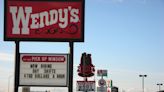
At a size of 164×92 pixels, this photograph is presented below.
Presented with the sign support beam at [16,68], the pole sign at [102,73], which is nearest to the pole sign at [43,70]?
the sign support beam at [16,68]

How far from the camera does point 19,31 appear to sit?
924 inches

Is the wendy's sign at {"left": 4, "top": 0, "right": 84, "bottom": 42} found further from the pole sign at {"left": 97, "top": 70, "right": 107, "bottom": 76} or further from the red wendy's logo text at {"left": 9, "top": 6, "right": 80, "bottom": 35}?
the pole sign at {"left": 97, "top": 70, "right": 107, "bottom": 76}

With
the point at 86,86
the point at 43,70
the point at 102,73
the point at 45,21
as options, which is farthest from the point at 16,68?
the point at 102,73

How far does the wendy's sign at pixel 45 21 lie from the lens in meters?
23.4

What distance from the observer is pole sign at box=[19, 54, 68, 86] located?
23.2 m

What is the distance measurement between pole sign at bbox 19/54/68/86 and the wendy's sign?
871 mm

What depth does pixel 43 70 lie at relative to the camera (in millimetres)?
23281

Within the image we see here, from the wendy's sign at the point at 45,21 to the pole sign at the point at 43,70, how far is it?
87 centimetres

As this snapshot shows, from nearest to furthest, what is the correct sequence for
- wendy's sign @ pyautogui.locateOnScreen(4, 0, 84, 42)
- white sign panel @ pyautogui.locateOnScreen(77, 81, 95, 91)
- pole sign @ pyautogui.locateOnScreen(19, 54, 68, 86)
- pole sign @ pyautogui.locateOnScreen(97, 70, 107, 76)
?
pole sign @ pyautogui.locateOnScreen(19, 54, 68, 86) < wendy's sign @ pyautogui.locateOnScreen(4, 0, 84, 42) < white sign panel @ pyautogui.locateOnScreen(77, 81, 95, 91) < pole sign @ pyautogui.locateOnScreen(97, 70, 107, 76)

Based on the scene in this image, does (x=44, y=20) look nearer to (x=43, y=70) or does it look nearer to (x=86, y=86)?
(x=43, y=70)

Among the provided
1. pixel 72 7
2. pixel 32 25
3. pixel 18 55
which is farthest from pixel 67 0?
pixel 18 55

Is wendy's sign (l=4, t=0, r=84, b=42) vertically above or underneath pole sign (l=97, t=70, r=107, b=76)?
above

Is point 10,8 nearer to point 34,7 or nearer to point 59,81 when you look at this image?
point 34,7

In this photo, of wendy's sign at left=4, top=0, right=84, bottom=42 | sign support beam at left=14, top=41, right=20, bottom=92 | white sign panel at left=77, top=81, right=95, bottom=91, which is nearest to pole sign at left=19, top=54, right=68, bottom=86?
sign support beam at left=14, top=41, right=20, bottom=92
